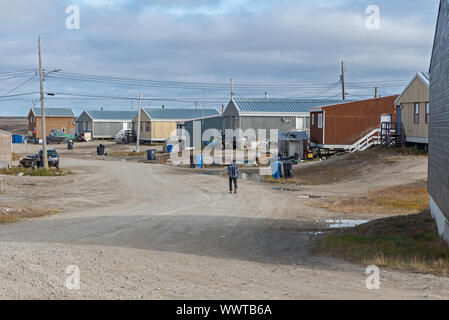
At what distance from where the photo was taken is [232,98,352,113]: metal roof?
192 ft

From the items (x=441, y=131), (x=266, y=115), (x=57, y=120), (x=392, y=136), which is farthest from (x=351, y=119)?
(x=57, y=120)

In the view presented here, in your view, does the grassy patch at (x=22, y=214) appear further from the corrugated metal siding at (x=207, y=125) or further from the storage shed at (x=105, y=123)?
the storage shed at (x=105, y=123)

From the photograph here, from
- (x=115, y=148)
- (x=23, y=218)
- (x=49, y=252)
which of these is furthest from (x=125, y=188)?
(x=115, y=148)

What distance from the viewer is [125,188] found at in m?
30.5

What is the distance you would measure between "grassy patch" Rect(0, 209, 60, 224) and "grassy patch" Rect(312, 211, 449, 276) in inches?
411

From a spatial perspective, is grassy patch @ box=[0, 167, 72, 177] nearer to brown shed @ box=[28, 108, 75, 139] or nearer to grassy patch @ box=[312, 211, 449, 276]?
grassy patch @ box=[312, 211, 449, 276]

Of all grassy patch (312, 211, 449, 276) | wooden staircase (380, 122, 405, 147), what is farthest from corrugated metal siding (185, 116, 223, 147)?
grassy patch (312, 211, 449, 276)

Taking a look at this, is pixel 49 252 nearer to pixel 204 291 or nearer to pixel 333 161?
pixel 204 291

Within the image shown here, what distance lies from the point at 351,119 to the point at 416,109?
833 centimetres

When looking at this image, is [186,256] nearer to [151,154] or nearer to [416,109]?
[416,109]

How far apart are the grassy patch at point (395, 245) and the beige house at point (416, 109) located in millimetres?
19573

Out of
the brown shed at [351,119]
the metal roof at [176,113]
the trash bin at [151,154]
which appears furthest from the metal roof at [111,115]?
the brown shed at [351,119]

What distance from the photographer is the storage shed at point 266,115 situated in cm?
5775

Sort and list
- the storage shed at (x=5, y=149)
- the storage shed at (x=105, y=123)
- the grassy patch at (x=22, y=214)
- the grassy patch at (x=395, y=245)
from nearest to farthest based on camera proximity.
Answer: the grassy patch at (x=395, y=245), the grassy patch at (x=22, y=214), the storage shed at (x=5, y=149), the storage shed at (x=105, y=123)
